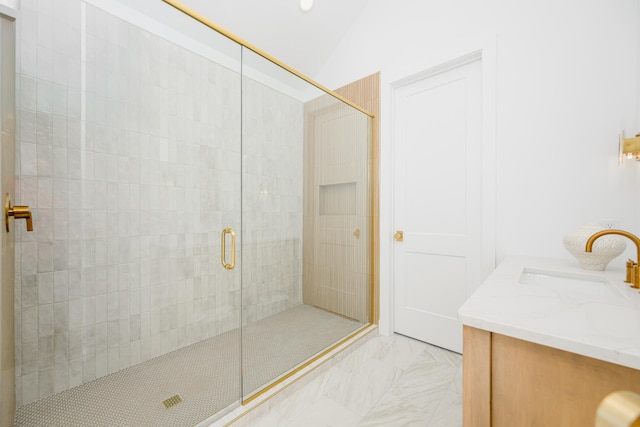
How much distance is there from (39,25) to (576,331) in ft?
8.02

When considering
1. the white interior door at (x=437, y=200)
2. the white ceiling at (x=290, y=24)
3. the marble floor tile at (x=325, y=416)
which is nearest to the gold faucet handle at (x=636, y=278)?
the white interior door at (x=437, y=200)

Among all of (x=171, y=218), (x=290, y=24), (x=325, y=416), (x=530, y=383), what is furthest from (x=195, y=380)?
(x=290, y=24)

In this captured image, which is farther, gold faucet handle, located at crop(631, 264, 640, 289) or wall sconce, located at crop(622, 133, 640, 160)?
wall sconce, located at crop(622, 133, 640, 160)

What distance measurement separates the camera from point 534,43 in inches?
66.2

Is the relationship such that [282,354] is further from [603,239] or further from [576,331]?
[603,239]

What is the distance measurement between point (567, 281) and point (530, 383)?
2.81ft

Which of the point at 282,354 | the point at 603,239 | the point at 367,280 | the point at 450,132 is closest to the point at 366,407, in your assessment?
the point at 282,354

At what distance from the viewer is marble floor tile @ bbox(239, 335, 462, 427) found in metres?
1.38

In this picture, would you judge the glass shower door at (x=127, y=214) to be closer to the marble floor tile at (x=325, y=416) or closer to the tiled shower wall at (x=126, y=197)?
the tiled shower wall at (x=126, y=197)

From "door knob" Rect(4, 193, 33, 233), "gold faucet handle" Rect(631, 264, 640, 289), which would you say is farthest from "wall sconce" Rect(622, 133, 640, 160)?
"door knob" Rect(4, 193, 33, 233)

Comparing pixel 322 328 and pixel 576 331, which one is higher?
pixel 576 331

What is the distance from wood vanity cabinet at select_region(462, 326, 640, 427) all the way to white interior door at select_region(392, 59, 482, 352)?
1359 mm

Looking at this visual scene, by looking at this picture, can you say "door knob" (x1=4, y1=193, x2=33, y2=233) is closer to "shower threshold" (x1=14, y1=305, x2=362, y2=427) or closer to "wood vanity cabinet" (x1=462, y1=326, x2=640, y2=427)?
"shower threshold" (x1=14, y1=305, x2=362, y2=427)

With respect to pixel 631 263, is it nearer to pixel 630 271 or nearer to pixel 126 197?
pixel 630 271
